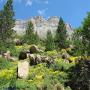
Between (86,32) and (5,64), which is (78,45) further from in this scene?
(5,64)

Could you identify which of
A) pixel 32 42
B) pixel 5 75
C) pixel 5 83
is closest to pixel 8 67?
pixel 5 75

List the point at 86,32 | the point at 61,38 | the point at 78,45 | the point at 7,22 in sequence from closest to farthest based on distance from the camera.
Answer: the point at 86,32 < the point at 78,45 < the point at 7,22 < the point at 61,38

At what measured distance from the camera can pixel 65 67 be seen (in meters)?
45.2

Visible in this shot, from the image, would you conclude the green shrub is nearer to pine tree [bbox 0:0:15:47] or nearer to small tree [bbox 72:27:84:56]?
small tree [bbox 72:27:84:56]

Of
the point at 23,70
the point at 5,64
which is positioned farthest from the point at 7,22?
the point at 23,70

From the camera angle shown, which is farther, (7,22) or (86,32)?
(7,22)

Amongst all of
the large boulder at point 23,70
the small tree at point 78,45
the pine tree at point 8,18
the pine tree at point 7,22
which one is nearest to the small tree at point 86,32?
the small tree at point 78,45

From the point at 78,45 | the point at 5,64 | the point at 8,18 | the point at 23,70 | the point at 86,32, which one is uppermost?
the point at 8,18

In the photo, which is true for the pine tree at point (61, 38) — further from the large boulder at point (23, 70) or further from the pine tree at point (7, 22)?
the large boulder at point (23, 70)

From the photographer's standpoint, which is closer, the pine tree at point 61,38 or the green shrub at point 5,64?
the green shrub at point 5,64

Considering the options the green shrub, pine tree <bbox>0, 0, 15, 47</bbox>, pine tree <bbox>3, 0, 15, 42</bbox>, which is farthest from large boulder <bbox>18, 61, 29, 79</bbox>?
pine tree <bbox>3, 0, 15, 42</bbox>

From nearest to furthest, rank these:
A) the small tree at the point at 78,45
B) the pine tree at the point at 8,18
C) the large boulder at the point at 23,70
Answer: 1. the large boulder at the point at 23,70
2. the small tree at the point at 78,45
3. the pine tree at the point at 8,18

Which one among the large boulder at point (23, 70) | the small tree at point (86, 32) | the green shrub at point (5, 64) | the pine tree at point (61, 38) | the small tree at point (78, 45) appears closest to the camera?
the large boulder at point (23, 70)

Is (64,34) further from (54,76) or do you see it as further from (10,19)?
(54,76)
